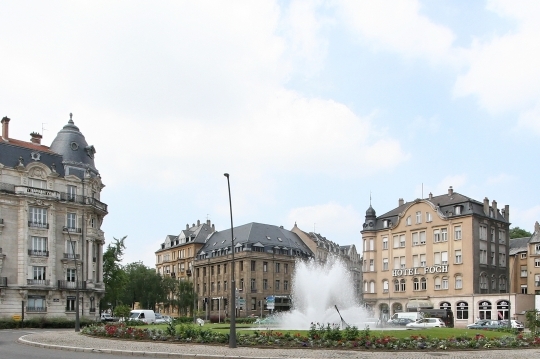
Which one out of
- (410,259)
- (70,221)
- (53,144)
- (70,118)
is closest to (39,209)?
(70,221)

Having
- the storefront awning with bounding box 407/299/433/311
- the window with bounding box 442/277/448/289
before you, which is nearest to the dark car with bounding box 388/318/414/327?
the storefront awning with bounding box 407/299/433/311

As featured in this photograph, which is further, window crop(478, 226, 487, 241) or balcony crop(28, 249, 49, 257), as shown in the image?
window crop(478, 226, 487, 241)

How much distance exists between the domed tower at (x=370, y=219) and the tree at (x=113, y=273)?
1336 inches

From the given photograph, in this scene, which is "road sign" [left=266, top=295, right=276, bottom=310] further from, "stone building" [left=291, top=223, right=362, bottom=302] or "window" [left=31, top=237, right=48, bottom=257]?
"window" [left=31, top=237, right=48, bottom=257]

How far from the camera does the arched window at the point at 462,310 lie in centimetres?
7131

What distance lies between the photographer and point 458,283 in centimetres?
7250

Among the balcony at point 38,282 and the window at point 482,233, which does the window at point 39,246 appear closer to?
the balcony at point 38,282

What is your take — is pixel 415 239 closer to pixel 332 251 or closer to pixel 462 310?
pixel 462 310

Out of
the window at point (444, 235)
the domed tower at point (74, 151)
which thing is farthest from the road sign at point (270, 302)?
the domed tower at point (74, 151)

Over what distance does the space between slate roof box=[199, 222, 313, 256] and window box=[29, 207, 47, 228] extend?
35626 mm

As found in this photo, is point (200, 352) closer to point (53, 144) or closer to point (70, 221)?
point (70, 221)

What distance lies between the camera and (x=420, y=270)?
76.6m

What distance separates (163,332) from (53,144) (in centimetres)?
4830

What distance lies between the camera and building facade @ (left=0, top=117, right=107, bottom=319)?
6262cm
